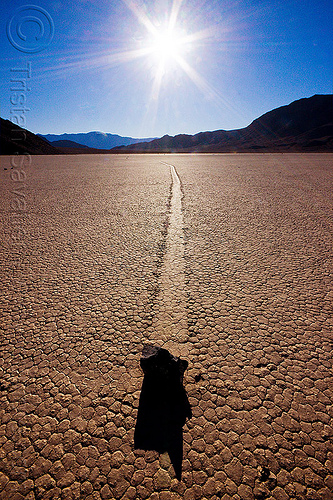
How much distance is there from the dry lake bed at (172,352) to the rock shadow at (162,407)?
3 cm

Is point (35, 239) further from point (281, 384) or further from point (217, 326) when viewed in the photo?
point (281, 384)

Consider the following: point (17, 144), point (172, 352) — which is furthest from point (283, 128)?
point (172, 352)

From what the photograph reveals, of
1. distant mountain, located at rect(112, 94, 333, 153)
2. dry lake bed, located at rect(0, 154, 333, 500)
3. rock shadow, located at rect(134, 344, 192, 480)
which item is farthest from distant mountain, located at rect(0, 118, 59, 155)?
rock shadow, located at rect(134, 344, 192, 480)

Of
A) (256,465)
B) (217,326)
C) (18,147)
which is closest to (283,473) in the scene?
(256,465)

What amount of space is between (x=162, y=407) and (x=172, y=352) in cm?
30

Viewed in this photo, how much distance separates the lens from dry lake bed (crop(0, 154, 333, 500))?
0.87 meters

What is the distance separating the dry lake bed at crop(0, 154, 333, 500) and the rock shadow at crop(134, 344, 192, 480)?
28 mm

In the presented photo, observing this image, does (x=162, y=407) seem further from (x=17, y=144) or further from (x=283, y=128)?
(x=283, y=128)

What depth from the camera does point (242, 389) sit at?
3.77ft

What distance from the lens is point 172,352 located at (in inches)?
52.9

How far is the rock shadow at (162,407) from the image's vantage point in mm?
940

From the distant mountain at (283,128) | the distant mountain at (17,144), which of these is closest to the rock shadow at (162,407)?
the distant mountain at (17,144)

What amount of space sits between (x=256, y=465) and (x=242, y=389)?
11.5 inches

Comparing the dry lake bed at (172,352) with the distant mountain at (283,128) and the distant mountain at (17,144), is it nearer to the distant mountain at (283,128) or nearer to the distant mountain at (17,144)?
the distant mountain at (17,144)
